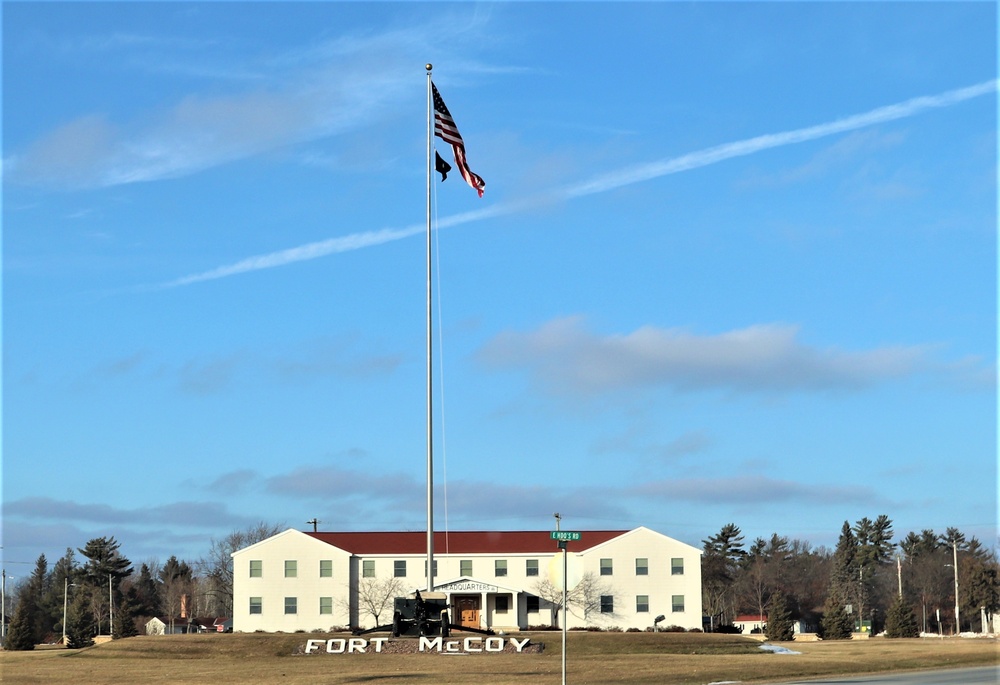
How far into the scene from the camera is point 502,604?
79.8 meters

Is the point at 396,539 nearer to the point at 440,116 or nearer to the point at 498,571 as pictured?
the point at 498,571

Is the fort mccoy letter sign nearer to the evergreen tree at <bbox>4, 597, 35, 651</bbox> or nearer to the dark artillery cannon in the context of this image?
the dark artillery cannon

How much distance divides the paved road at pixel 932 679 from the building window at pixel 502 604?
149ft

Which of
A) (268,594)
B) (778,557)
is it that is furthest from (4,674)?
(778,557)

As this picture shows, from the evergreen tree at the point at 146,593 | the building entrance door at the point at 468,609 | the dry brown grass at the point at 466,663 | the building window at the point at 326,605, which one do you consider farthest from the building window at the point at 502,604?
the evergreen tree at the point at 146,593

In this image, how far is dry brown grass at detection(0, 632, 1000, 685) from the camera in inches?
1442

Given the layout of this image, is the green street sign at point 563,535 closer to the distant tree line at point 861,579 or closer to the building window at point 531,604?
the building window at point 531,604

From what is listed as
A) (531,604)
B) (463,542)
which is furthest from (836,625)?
(463,542)

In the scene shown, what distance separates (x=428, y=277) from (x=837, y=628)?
156ft

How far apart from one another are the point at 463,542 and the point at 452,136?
167 feet

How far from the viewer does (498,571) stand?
8194cm

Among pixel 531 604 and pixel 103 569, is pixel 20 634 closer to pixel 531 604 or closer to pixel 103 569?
pixel 531 604

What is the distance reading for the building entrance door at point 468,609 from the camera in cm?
7888

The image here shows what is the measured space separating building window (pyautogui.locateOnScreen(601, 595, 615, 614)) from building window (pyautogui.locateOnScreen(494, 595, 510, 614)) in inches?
249
